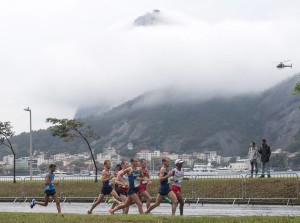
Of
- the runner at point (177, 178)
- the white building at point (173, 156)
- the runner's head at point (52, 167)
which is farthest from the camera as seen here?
the white building at point (173, 156)

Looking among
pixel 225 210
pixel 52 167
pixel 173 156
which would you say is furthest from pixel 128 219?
pixel 173 156

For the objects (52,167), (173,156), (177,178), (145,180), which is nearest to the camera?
(177,178)

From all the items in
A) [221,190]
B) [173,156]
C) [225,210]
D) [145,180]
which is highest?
[173,156]

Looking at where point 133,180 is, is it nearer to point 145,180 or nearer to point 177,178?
point 145,180

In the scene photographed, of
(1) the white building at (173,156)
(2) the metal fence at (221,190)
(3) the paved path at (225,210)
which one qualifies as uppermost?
(1) the white building at (173,156)

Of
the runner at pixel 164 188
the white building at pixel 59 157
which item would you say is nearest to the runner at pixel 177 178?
the runner at pixel 164 188

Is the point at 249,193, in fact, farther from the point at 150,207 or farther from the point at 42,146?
the point at 42,146

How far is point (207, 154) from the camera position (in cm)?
17838

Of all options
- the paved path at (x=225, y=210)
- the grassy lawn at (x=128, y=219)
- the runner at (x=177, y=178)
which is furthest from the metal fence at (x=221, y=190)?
the grassy lawn at (x=128, y=219)

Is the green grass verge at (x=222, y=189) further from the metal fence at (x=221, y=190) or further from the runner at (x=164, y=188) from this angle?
the runner at (x=164, y=188)

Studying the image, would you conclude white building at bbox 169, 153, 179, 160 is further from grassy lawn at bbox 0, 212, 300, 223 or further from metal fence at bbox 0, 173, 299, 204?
grassy lawn at bbox 0, 212, 300, 223

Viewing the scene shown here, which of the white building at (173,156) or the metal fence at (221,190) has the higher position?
the white building at (173,156)

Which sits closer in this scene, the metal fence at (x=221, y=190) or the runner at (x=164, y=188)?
the runner at (x=164, y=188)

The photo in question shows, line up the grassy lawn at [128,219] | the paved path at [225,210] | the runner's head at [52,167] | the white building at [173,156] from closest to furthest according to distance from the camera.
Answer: the grassy lawn at [128,219], the runner's head at [52,167], the paved path at [225,210], the white building at [173,156]
